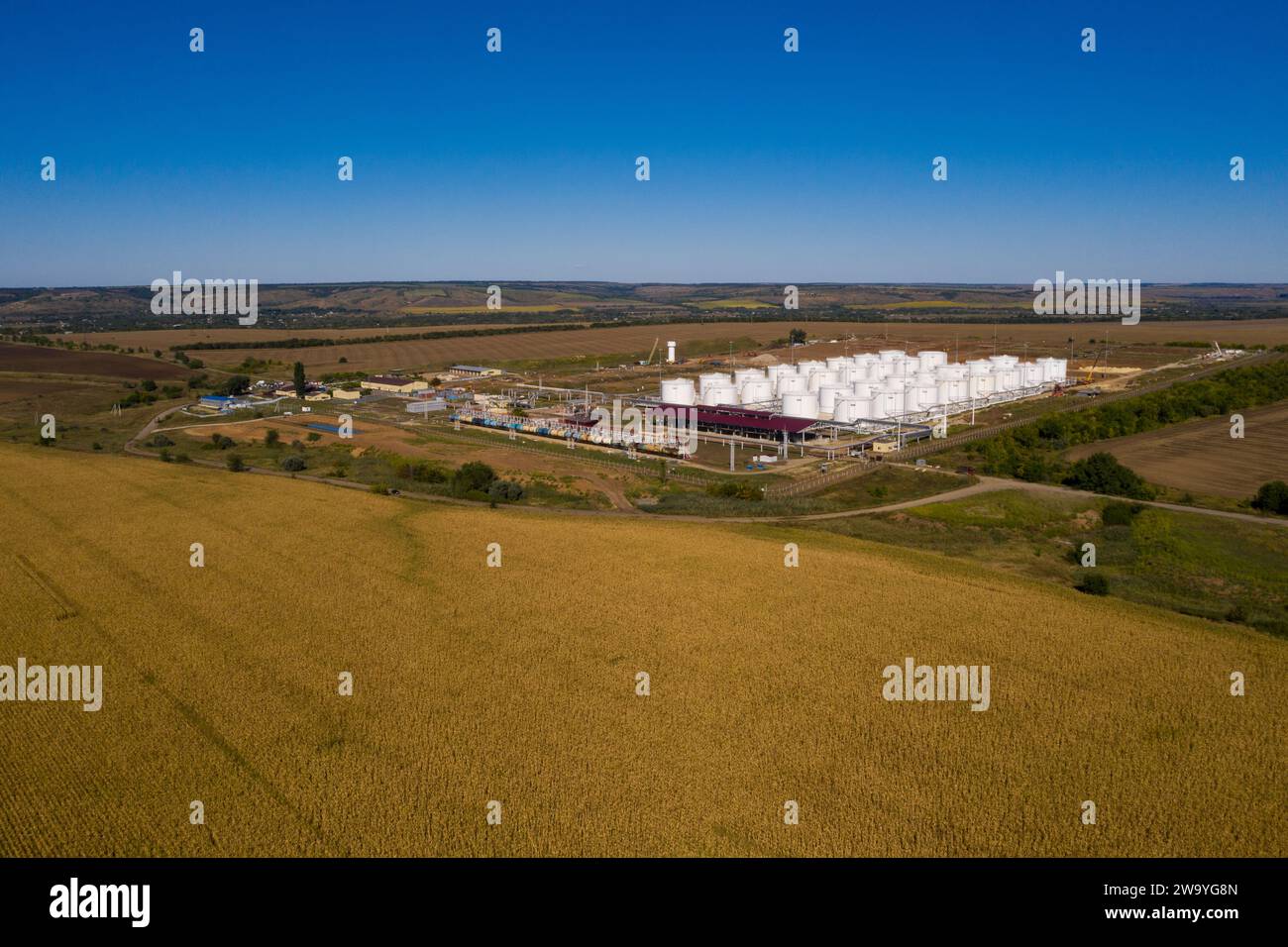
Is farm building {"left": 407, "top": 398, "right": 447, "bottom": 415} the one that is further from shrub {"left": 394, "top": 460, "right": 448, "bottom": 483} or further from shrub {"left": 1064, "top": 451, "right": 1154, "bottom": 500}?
shrub {"left": 1064, "top": 451, "right": 1154, "bottom": 500}

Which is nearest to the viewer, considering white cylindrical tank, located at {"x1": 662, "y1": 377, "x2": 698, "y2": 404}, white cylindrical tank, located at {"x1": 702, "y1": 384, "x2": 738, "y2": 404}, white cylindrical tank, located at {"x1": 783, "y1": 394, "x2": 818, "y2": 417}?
white cylindrical tank, located at {"x1": 783, "y1": 394, "x2": 818, "y2": 417}

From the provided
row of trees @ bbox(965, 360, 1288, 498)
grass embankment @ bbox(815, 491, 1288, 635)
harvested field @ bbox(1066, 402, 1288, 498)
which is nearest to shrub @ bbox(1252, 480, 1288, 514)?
harvested field @ bbox(1066, 402, 1288, 498)

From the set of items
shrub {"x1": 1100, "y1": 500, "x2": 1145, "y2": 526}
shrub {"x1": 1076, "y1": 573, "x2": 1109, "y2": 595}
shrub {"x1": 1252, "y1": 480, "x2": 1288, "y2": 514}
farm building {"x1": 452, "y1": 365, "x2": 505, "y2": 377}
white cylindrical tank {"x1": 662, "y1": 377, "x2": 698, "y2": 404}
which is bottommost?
shrub {"x1": 1076, "y1": 573, "x2": 1109, "y2": 595}

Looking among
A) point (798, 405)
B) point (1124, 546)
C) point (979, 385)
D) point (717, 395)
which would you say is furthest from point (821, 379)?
point (1124, 546)

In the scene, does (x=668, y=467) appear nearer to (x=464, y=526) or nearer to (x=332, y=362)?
(x=464, y=526)

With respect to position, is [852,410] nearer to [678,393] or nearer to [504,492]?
[678,393]

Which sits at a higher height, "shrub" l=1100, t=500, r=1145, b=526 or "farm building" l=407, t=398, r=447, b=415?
"farm building" l=407, t=398, r=447, b=415
